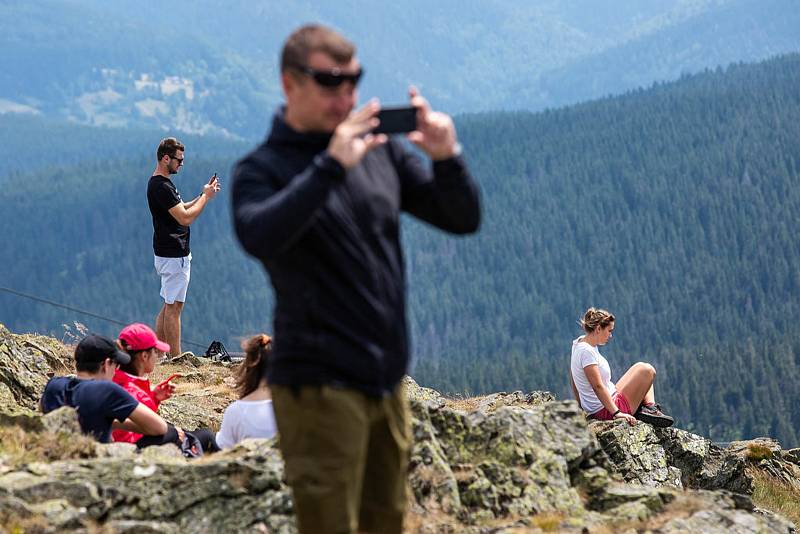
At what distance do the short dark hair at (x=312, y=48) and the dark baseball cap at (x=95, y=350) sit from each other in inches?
170

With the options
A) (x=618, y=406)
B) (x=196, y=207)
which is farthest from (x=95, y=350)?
(x=618, y=406)

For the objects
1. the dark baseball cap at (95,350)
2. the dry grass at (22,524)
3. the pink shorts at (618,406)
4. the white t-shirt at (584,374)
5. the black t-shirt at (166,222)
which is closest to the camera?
the dry grass at (22,524)

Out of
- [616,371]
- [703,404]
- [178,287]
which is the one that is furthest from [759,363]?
[178,287]

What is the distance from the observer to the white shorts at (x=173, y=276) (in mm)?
13109

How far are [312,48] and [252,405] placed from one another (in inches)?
179

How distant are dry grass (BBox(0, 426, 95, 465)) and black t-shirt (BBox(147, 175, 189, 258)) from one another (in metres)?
5.07

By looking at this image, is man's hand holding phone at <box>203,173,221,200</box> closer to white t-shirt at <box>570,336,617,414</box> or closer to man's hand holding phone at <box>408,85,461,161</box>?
white t-shirt at <box>570,336,617,414</box>

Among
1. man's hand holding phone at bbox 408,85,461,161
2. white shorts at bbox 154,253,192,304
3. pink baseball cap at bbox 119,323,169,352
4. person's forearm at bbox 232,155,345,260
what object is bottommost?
person's forearm at bbox 232,155,345,260

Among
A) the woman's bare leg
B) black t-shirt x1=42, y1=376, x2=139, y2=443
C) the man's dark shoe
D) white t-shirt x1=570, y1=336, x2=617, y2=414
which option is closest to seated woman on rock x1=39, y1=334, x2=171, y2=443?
black t-shirt x1=42, y1=376, x2=139, y2=443

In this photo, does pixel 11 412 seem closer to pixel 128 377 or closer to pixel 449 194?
pixel 128 377

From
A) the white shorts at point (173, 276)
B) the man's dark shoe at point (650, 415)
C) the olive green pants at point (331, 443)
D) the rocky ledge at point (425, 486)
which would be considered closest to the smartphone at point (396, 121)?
the olive green pants at point (331, 443)

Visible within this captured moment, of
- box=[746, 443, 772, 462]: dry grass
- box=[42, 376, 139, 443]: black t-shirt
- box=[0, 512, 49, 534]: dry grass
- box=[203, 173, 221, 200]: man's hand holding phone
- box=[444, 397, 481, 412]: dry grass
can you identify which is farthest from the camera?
box=[746, 443, 772, 462]: dry grass

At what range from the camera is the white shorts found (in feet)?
43.0

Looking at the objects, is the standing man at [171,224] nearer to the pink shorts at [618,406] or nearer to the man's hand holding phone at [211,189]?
the man's hand holding phone at [211,189]
